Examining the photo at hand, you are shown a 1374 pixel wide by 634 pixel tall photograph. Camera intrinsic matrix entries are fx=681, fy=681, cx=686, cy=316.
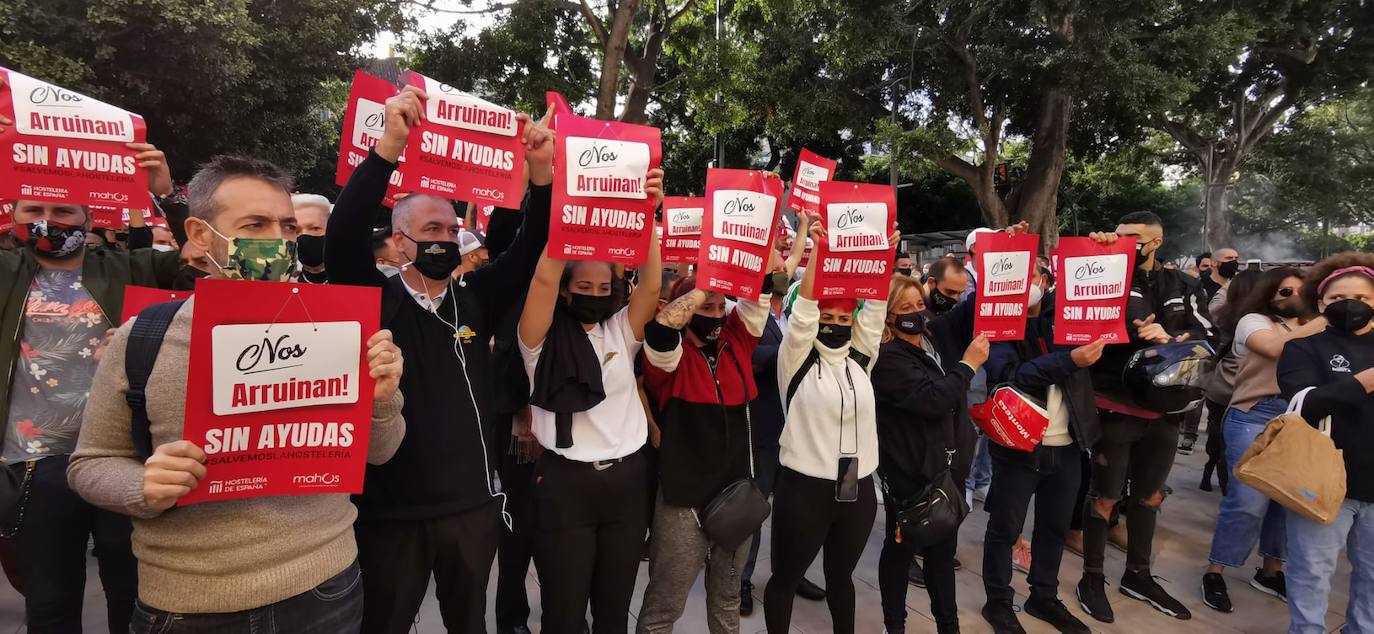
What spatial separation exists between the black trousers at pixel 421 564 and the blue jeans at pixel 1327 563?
3.74 metres

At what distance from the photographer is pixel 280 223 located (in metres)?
1.81

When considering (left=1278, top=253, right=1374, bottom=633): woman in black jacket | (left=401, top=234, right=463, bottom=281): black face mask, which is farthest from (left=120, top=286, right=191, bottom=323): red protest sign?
(left=1278, top=253, right=1374, bottom=633): woman in black jacket

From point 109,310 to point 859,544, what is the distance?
3210mm

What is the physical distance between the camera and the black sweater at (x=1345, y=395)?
308cm

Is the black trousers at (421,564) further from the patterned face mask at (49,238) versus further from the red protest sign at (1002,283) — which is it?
the red protest sign at (1002,283)

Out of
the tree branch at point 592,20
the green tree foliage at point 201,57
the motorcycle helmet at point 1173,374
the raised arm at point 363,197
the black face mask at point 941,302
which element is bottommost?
the motorcycle helmet at point 1173,374

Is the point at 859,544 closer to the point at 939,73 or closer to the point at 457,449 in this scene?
the point at 457,449

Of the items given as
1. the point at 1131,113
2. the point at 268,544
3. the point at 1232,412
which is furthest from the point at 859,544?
the point at 1131,113

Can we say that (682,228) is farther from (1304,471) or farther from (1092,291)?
(1304,471)

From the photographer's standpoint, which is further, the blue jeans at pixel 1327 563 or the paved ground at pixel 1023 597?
the paved ground at pixel 1023 597

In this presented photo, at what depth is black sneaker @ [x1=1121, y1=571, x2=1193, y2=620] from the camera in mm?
3994

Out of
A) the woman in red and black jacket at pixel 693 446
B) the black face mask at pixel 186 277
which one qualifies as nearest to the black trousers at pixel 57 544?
the black face mask at pixel 186 277

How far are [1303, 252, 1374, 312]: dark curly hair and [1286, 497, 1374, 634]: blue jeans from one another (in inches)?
40.9

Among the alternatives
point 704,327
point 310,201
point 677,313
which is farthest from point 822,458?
point 310,201
